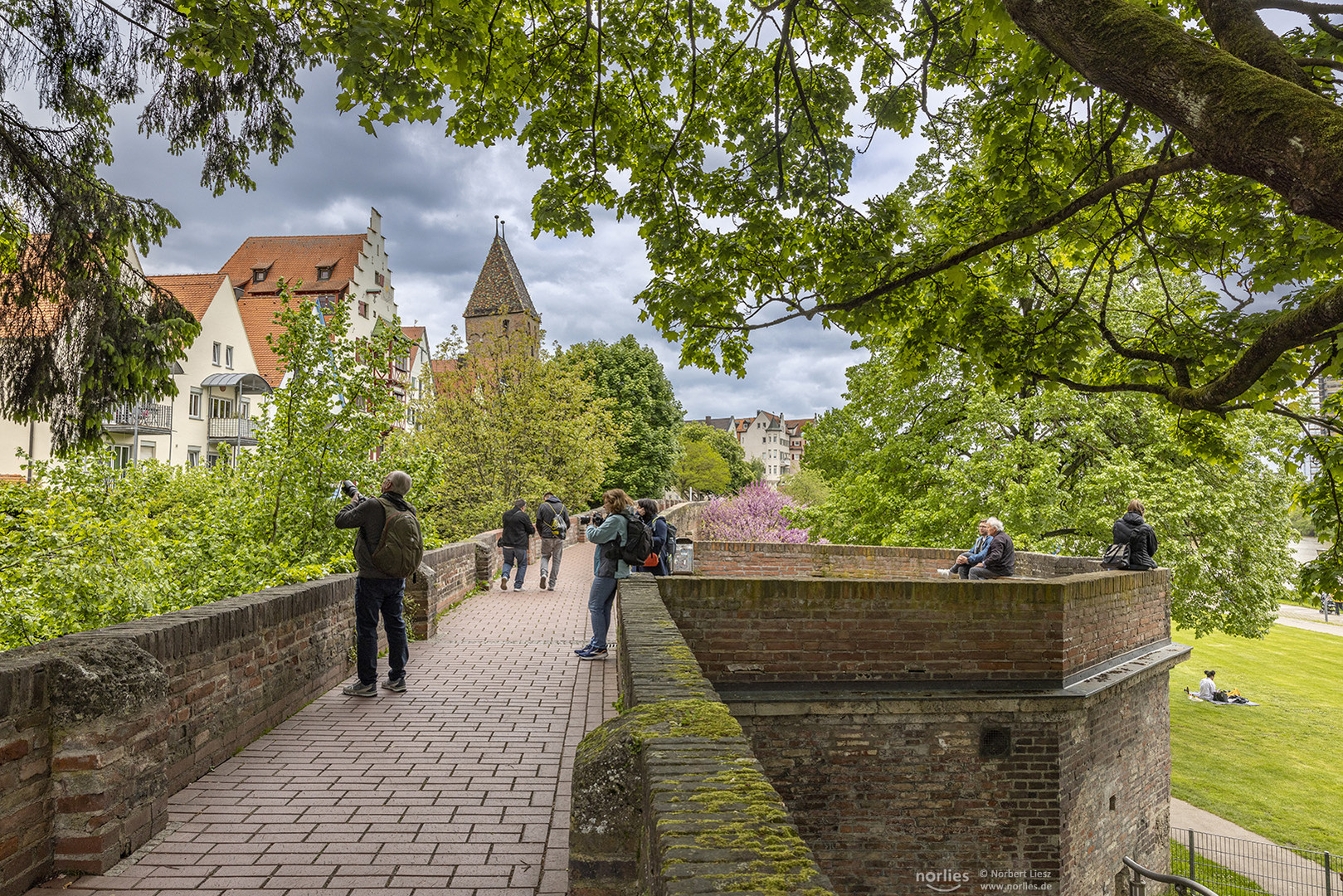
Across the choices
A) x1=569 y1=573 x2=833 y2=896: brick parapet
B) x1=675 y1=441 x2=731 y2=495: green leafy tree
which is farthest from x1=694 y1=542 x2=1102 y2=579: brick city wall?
x1=675 y1=441 x2=731 y2=495: green leafy tree

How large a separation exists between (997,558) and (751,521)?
15.6 m

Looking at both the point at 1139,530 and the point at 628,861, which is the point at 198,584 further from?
the point at 1139,530

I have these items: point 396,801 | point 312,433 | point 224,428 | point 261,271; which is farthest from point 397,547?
point 261,271

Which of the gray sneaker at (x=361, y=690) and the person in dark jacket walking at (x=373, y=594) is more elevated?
the person in dark jacket walking at (x=373, y=594)

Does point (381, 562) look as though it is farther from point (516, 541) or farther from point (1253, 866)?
point (1253, 866)

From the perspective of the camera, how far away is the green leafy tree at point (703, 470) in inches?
3558

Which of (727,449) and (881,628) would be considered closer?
(881,628)

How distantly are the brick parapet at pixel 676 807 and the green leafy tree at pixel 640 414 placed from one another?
141 ft

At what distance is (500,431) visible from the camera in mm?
23375

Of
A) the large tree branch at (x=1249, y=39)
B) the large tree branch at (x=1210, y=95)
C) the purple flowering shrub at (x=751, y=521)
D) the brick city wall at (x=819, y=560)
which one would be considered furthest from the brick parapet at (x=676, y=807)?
the purple flowering shrub at (x=751, y=521)

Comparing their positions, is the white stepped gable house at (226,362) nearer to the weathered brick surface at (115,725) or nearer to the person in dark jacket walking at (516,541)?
the person in dark jacket walking at (516,541)

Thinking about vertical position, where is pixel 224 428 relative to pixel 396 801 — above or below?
above

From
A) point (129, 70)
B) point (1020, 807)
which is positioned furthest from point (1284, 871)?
point (129, 70)

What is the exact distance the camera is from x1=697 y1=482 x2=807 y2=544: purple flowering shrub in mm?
24422
